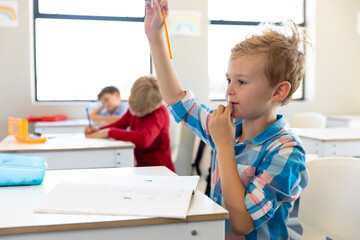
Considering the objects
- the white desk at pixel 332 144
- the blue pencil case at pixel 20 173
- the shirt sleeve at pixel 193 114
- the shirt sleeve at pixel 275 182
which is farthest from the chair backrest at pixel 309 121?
the blue pencil case at pixel 20 173

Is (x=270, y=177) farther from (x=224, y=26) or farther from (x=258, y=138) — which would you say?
(x=224, y=26)

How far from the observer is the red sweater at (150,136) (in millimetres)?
2500

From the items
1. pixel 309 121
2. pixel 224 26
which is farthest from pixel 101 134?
pixel 224 26

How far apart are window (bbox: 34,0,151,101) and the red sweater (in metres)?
2.07

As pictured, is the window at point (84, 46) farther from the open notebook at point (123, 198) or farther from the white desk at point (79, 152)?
the open notebook at point (123, 198)

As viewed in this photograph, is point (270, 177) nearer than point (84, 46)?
Yes

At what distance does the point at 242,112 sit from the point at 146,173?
394 mm

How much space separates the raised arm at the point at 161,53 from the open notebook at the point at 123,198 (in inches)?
12.0

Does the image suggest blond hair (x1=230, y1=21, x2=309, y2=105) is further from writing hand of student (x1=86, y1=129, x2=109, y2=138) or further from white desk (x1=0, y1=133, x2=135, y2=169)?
writing hand of student (x1=86, y1=129, x2=109, y2=138)

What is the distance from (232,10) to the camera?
5023 mm

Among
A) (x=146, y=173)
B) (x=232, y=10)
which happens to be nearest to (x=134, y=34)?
(x=232, y=10)

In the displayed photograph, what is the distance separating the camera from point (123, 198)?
96cm

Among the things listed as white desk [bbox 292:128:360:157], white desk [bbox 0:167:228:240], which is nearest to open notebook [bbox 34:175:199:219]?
white desk [bbox 0:167:228:240]

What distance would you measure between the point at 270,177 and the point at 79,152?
1.42 meters
